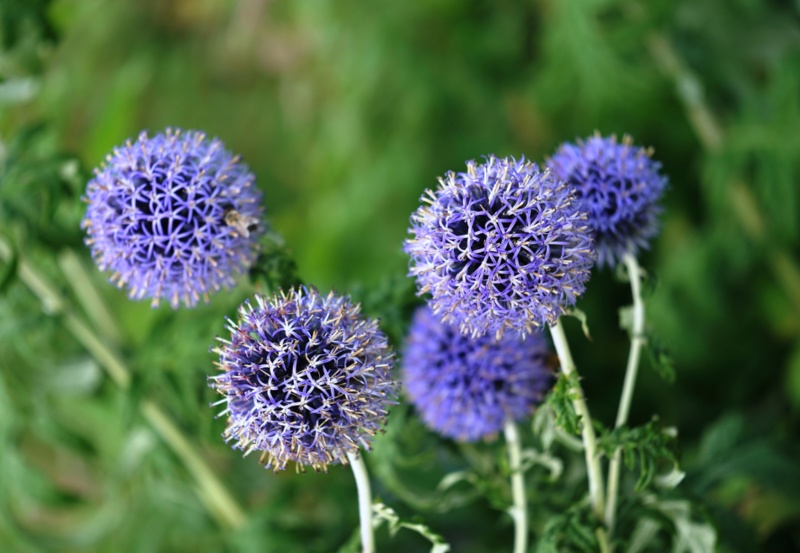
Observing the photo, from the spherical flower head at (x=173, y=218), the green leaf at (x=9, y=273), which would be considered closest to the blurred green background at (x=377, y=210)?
the green leaf at (x=9, y=273)

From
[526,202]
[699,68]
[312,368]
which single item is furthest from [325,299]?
[699,68]

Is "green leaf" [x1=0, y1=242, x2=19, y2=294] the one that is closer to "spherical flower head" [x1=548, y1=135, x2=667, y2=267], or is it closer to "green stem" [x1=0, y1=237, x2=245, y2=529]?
"green stem" [x1=0, y1=237, x2=245, y2=529]

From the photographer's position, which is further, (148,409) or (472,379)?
(148,409)

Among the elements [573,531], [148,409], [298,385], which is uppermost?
[148,409]

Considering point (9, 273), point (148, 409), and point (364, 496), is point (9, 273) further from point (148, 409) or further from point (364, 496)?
point (364, 496)

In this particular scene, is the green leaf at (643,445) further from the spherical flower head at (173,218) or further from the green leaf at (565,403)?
the spherical flower head at (173,218)

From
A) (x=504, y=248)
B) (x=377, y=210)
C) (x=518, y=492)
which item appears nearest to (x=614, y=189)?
(x=504, y=248)
